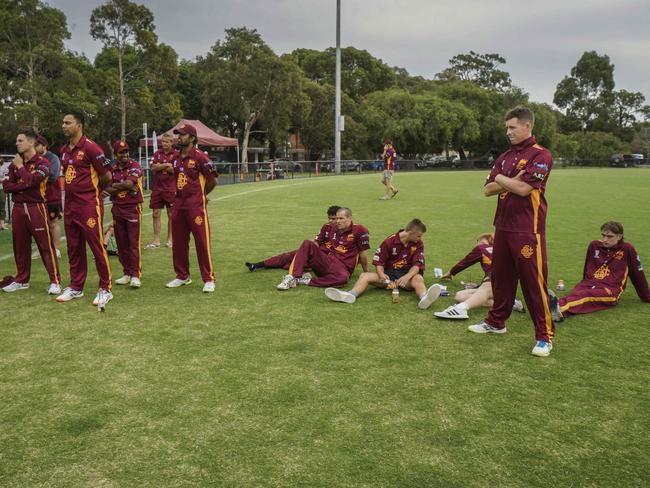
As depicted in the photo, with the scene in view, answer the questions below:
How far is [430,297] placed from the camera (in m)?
6.23

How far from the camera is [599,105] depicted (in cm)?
9406

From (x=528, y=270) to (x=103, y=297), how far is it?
177 inches

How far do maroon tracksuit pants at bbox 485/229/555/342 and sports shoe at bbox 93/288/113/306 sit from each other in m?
4.19

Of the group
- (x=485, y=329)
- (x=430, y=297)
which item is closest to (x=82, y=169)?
(x=430, y=297)

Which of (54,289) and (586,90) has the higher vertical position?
(586,90)

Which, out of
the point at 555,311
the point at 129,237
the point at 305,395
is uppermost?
the point at 129,237

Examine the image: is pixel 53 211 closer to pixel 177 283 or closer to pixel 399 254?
pixel 177 283

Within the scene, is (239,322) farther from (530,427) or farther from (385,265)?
(530,427)

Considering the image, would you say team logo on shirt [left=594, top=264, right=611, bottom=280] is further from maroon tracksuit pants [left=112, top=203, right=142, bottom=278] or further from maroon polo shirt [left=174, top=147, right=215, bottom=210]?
maroon tracksuit pants [left=112, top=203, right=142, bottom=278]

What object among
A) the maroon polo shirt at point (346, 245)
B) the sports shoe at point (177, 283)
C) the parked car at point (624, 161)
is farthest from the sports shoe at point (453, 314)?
the parked car at point (624, 161)

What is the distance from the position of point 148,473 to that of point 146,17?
3757 centimetres

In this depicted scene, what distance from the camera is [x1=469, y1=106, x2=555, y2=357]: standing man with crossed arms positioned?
185 inches

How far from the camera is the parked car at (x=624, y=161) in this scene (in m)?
70.8

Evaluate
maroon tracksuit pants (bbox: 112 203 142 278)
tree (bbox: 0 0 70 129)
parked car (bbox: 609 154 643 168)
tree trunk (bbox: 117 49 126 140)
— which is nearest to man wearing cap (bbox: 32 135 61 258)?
maroon tracksuit pants (bbox: 112 203 142 278)
